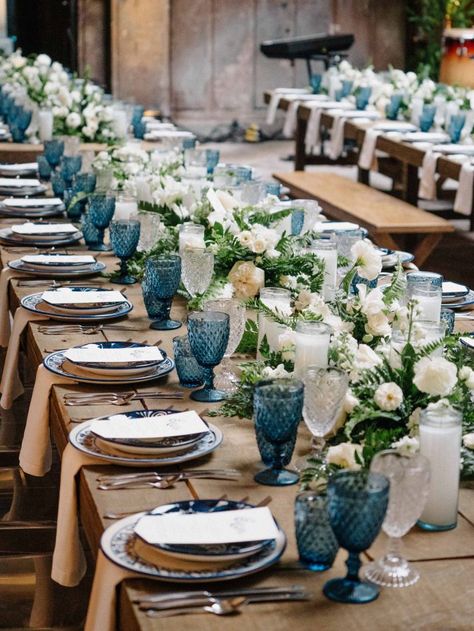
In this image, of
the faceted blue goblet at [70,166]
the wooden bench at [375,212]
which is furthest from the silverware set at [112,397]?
the wooden bench at [375,212]

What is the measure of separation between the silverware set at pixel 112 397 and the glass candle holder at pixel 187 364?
6 cm

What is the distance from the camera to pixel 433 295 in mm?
2902

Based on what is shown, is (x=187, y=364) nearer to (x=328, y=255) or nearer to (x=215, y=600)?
(x=328, y=255)

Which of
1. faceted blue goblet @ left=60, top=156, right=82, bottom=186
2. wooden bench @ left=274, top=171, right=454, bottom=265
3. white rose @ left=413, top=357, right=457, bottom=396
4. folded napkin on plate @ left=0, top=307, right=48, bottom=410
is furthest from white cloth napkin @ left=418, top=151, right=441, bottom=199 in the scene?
white rose @ left=413, top=357, right=457, bottom=396

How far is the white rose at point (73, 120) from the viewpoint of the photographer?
6805 millimetres

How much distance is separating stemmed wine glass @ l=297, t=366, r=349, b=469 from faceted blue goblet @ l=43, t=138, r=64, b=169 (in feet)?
11.8

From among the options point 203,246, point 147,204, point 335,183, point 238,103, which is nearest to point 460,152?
point 335,183

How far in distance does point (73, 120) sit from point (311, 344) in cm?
471

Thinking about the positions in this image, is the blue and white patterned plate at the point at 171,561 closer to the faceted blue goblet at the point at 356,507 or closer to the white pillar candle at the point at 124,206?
the faceted blue goblet at the point at 356,507

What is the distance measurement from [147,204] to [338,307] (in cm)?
156

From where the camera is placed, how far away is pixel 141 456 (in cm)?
219

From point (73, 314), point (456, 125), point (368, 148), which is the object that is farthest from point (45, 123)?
point (73, 314)

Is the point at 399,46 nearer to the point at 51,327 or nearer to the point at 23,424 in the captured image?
the point at 23,424

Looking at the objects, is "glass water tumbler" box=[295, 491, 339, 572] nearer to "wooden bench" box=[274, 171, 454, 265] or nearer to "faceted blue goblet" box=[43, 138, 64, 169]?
"faceted blue goblet" box=[43, 138, 64, 169]
